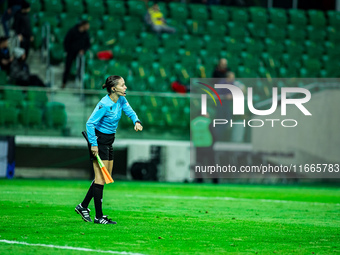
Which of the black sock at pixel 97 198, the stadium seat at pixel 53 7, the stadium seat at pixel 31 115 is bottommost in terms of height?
the black sock at pixel 97 198

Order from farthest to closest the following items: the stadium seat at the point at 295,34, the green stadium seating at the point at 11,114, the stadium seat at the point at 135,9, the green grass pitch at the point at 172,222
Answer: the stadium seat at the point at 295,34 < the stadium seat at the point at 135,9 < the green stadium seating at the point at 11,114 < the green grass pitch at the point at 172,222

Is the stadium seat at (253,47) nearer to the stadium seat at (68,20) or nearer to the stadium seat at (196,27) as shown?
the stadium seat at (196,27)

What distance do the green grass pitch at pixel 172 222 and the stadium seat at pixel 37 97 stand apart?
259 centimetres

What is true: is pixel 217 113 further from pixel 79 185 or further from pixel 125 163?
pixel 79 185

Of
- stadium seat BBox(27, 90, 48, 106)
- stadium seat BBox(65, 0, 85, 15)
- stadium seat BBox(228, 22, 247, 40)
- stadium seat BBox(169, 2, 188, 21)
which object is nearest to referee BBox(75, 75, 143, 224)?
stadium seat BBox(27, 90, 48, 106)

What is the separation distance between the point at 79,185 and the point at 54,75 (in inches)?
211

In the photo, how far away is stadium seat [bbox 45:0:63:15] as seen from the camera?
20.7 m

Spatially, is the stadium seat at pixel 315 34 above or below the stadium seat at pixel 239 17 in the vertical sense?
below

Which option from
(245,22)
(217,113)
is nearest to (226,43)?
(245,22)

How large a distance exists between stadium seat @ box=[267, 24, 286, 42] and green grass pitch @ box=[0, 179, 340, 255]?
9.78 m

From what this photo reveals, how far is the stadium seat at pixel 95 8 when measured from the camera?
21.2 m

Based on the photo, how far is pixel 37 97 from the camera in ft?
53.6

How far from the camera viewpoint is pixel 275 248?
6.66 meters

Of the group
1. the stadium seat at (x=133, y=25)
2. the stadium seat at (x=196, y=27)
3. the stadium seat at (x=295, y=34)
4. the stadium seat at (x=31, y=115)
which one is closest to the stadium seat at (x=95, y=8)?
the stadium seat at (x=133, y=25)
